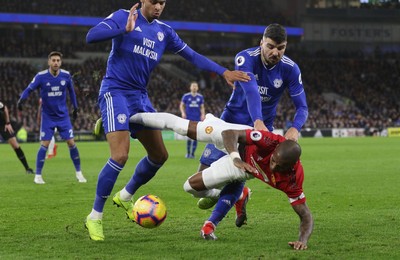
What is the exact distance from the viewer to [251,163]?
679 centimetres

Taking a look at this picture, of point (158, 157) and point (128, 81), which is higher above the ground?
point (128, 81)

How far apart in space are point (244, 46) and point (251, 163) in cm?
5550

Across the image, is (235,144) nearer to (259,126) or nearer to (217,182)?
(259,126)

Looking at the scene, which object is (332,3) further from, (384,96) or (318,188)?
(318,188)

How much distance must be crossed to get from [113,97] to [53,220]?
199cm

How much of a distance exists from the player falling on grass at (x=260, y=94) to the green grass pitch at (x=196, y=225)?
0.40 m

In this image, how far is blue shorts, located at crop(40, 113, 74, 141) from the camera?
14.4 meters

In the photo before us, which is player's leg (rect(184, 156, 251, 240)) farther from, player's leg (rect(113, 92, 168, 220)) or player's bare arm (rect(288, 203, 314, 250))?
player's leg (rect(113, 92, 168, 220))

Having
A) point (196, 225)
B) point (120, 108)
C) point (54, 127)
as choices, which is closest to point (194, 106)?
point (54, 127)

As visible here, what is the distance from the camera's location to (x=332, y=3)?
65.9 metres

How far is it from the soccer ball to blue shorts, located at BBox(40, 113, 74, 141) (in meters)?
7.35

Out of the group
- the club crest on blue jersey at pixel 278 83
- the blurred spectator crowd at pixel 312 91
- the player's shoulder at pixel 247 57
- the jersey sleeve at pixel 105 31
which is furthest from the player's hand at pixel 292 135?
the blurred spectator crowd at pixel 312 91

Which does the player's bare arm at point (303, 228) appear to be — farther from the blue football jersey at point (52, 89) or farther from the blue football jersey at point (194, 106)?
the blue football jersey at point (194, 106)

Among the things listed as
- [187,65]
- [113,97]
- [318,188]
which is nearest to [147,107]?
[113,97]
